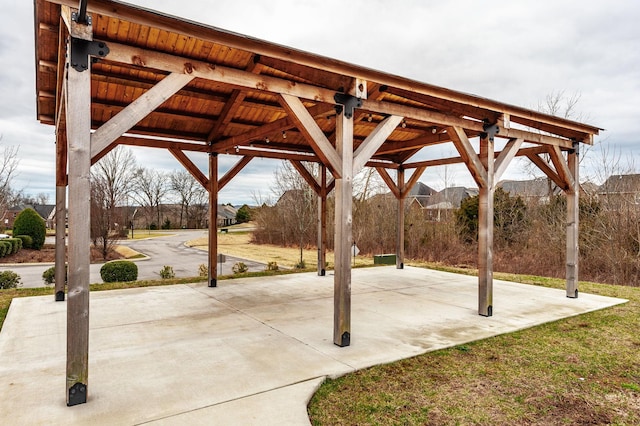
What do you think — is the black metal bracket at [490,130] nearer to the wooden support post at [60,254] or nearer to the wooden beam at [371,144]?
the wooden beam at [371,144]

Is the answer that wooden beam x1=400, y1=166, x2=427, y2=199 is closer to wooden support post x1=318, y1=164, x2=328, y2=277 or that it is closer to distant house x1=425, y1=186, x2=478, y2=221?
wooden support post x1=318, y1=164, x2=328, y2=277

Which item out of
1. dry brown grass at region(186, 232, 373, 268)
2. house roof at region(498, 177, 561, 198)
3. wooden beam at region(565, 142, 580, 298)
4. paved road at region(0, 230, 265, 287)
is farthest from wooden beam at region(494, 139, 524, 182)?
dry brown grass at region(186, 232, 373, 268)

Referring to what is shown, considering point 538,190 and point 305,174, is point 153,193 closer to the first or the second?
point 538,190

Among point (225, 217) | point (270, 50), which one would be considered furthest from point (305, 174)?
A: point (225, 217)

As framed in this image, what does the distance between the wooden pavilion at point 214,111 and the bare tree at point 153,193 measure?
137 ft

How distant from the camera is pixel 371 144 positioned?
4309mm

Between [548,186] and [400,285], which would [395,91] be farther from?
[548,186]

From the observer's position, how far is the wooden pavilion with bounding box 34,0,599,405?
9.23 ft

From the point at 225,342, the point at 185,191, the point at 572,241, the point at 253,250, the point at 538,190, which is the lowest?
the point at 253,250

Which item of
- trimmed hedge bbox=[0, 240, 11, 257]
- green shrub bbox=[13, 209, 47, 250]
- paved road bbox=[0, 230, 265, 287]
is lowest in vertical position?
paved road bbox=[0, 230, 265, 287]

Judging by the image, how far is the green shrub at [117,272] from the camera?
8844 mm

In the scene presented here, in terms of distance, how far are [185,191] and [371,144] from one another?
4609 cm

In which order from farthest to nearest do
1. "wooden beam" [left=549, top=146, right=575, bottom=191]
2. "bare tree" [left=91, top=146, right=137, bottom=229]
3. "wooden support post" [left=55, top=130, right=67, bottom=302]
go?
"bare tree" [left=91, top=146, right=137, bottom=229], "wooden beam" [left=549, top=146, right=575, bottom=191], "wooden support post" [left=55, top=130, right=67, bottom=302]

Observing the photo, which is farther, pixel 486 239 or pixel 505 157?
pixel 505 157
